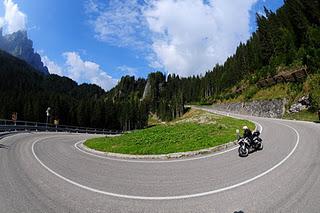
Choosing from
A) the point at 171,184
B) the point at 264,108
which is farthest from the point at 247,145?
the point at 264,108

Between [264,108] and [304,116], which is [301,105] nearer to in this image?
[304,116]

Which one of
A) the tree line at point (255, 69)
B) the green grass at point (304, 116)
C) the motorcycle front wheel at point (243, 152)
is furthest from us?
the tree line at point (255, 69)

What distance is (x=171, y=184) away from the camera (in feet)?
35.9

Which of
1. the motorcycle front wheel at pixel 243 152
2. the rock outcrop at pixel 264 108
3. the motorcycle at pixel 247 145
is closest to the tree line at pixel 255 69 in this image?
the rock outcrop at pixel 264 108

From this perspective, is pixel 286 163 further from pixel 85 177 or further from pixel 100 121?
pixel 100 121

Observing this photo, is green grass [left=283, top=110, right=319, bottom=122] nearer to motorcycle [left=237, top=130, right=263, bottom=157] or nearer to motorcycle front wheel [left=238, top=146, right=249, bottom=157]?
motorcycle [left=237, top=130, right=263, bottom=157]

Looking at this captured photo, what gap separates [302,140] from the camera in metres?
20.0

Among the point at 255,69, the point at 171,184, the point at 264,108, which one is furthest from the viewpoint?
the point at 255,69

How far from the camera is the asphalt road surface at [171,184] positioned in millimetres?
8461

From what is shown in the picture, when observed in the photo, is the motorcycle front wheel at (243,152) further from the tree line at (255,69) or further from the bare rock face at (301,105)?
the bare rock face at (301,105)

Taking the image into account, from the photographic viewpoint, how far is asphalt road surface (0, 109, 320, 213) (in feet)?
27.8

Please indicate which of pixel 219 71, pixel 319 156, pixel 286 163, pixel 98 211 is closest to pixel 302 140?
pixel 319 156

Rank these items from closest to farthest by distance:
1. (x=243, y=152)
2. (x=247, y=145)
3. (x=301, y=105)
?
(x=243, y=152), (x=247, y=145), (x=301, y=105)

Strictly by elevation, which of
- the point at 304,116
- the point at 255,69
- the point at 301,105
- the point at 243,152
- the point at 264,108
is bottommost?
the point at 243,152
